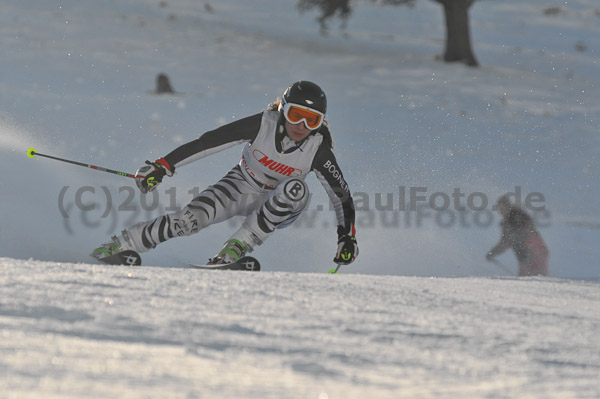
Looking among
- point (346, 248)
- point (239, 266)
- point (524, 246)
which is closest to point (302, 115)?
point (346, 248)

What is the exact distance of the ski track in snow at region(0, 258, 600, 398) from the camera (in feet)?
7.23

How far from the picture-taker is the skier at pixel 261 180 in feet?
17.3

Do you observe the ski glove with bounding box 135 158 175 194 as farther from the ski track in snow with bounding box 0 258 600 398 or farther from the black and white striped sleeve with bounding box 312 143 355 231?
the ski track in snow with bounding box 0 258 600 398

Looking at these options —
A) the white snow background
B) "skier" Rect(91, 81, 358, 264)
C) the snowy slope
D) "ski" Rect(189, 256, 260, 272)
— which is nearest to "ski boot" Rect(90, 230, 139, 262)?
"skier" Rect(91, 81, 358, 264)

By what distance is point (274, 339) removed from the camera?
8.77 feet

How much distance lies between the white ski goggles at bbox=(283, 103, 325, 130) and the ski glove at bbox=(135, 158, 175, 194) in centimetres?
84

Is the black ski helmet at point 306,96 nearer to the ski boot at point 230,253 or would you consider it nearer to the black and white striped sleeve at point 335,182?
the black and white striped sleeve at point 335,182

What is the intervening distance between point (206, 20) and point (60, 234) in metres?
16.7

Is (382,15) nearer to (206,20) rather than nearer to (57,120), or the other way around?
(206,20)

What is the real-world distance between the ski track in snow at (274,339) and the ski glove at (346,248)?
1465 mm

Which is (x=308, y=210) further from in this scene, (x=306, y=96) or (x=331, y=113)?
(x=331, y=113)

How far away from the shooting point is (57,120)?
13.1 m

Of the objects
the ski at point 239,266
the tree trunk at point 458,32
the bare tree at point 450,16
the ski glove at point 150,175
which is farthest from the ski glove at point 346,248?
the tree trunk at point 458,32

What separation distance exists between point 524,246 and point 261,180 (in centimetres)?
297
